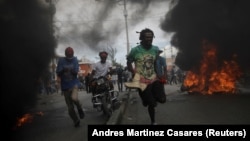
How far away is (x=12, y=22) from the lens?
11.0 meters

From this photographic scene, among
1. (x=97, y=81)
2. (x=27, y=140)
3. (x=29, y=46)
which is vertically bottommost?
(x=27, y=140)

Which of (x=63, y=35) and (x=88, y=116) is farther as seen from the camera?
(x=63, y=35)

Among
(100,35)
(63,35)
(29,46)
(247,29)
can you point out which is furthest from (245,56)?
(29,46)

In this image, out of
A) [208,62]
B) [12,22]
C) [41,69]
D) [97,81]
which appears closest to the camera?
[12,22]

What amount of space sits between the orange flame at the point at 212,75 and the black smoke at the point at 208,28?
261mm

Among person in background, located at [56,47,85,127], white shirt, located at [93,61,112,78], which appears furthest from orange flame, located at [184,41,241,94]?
person in background, located at [56,47,85,127]

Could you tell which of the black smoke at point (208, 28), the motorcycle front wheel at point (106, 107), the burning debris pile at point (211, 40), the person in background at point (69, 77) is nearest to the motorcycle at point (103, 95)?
the motorcycle front wheel at point (106, 107)

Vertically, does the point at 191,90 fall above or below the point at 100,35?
below

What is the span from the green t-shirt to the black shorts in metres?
0.21

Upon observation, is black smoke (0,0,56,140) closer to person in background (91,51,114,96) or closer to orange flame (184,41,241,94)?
person in background (91,51,114,96)

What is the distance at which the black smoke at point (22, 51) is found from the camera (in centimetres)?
1002

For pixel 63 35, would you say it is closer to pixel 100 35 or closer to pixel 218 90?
pixel 100 35

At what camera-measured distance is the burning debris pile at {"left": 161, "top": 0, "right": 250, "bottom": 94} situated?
1716 centimetres

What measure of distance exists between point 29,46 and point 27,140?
446cm
